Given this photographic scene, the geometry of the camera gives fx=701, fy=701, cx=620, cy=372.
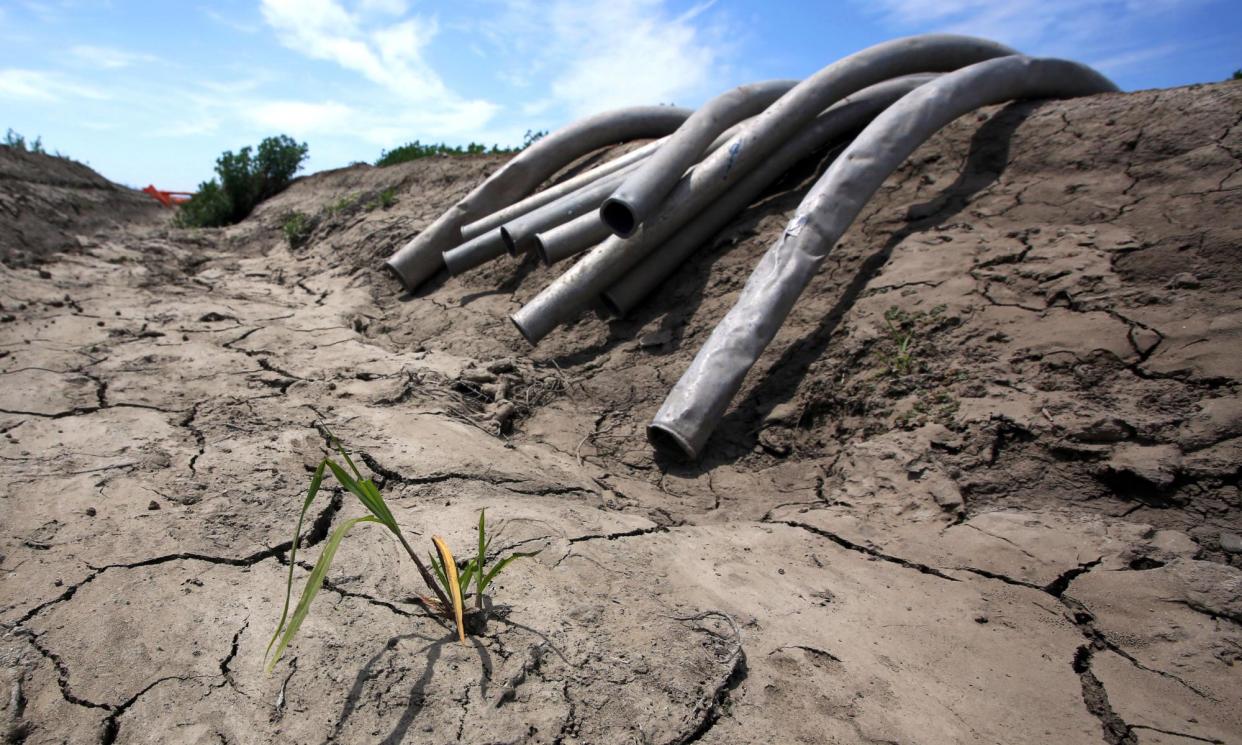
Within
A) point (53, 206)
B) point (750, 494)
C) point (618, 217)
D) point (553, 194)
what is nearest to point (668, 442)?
point (750, 494)

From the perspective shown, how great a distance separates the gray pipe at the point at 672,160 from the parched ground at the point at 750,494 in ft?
1.77

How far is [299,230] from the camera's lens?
7.45 meters

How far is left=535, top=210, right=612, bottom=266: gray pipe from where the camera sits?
4391 mm

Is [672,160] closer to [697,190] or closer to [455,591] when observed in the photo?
[697,190]

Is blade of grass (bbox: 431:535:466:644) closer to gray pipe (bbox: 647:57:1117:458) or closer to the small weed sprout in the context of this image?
the small weed sprout

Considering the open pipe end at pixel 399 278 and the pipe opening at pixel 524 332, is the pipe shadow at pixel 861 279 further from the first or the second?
the open pipe end at pixel 399 278

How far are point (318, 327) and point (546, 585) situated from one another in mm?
3400

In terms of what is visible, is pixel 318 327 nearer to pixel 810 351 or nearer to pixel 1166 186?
pixel 810 351

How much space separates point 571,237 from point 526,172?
1.78 metres

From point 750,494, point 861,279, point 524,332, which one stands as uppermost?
point 861,279

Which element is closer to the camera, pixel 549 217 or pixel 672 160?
pixel 672 160

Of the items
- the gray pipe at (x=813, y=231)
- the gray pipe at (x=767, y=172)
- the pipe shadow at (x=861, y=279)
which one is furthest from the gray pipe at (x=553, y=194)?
the pipe shadow at (x=861, y=279)

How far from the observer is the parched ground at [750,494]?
1.64 m

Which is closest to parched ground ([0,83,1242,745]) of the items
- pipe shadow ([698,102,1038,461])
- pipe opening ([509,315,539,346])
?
pipe shadow ([698,102,1038,461])
